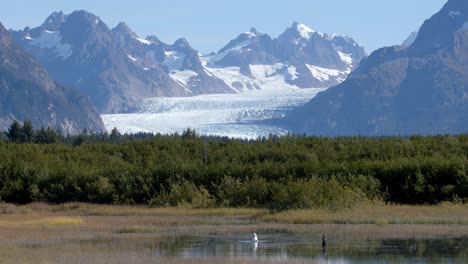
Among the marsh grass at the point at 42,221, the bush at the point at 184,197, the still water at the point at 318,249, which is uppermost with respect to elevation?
the bush at the point at 184,197

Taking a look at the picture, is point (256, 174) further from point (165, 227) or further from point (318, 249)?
point (318, 249)

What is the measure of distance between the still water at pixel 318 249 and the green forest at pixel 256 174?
1627 centimetres

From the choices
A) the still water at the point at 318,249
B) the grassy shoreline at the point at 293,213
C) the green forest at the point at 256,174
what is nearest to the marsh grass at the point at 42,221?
the grassy shoreline at the point at 293,213

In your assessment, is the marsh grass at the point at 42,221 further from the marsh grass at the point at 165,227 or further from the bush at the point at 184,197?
the bush at the point at 184,197

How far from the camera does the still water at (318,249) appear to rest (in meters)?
37.1

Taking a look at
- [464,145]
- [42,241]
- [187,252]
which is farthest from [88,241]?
[464,145]

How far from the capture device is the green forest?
217 ft

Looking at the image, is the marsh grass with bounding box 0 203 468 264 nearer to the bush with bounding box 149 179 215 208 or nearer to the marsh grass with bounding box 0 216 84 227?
the marsh grass with bounding box 0 216 84 227

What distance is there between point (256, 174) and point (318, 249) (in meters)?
33.1

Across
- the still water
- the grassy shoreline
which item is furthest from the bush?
the still water

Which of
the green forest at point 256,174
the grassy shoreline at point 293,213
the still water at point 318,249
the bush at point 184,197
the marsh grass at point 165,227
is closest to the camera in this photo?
the still water at point 318,249

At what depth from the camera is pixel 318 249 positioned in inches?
1594

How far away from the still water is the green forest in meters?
16.3

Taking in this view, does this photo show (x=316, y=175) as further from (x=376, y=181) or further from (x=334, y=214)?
(x=334, y=214)
